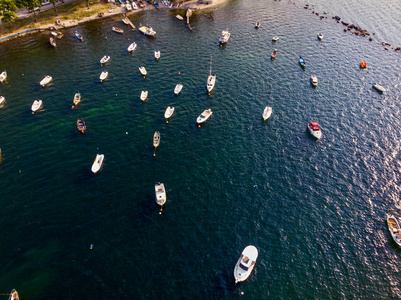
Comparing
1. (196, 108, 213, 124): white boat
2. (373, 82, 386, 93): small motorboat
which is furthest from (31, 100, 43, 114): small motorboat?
(373, 82, 386, 93): small motorboat

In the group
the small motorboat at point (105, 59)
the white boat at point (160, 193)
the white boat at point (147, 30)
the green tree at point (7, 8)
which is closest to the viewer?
the white boat at point (160, 193)

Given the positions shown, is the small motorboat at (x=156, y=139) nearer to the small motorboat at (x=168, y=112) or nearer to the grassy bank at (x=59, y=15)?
the small motorboat at (x=168, y=112)

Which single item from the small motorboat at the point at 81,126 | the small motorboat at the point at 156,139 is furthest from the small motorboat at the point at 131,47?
the small motorboat at the point at 156,139

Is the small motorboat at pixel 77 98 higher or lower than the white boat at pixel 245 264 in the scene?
higher

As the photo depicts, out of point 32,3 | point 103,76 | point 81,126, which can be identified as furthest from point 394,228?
point 32,3

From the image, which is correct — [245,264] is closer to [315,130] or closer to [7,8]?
[315,130]

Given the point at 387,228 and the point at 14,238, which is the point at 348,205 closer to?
the point at 387,228

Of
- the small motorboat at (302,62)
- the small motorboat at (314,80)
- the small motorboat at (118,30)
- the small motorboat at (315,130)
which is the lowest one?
the small motorboat at (315,130)

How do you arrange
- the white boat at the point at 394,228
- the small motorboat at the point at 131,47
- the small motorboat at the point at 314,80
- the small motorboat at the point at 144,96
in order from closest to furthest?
the white boat at the point at 394,228, the small motorboat at the point at 144,96, the small motorboat at the point at 314,80, the small motorboat at the point at 131,47
